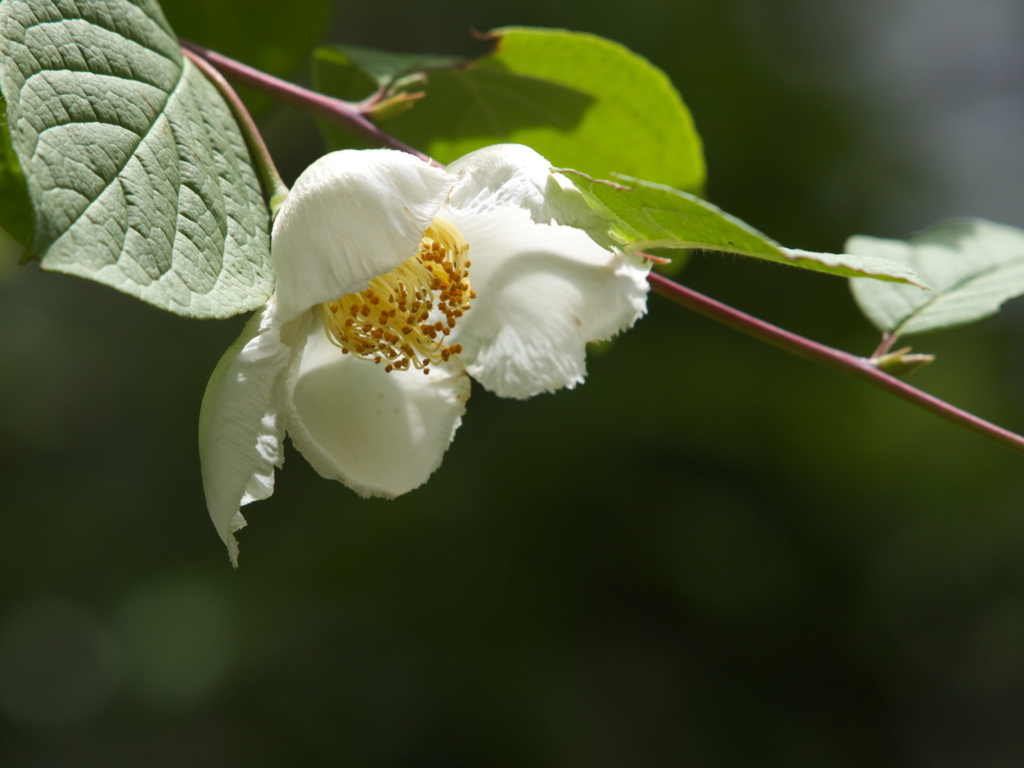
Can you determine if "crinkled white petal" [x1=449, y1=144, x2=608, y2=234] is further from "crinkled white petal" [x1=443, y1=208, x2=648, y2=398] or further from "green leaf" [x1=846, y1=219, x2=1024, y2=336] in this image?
"green leaf" [x1=846, y1=219, x2=1024, y2=336]

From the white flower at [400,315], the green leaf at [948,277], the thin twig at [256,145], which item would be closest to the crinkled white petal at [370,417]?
the white flower at [400,315]

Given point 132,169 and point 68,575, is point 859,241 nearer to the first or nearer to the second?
point 132,169

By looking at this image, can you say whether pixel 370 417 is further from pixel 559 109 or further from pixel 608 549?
pixel 608 549

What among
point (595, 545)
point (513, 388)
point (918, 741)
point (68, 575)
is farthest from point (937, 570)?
point (68, 575)

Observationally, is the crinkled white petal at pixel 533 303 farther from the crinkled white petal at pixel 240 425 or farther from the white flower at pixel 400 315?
the crinkled white petal at pixel 240 425

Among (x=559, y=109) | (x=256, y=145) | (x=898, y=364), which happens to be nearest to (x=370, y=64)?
(x=559, y=109)

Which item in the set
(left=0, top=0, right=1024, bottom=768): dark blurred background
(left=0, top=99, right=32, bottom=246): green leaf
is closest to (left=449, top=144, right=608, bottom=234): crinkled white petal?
(left=0, top=99, right=32, bottom=246): green leaf
